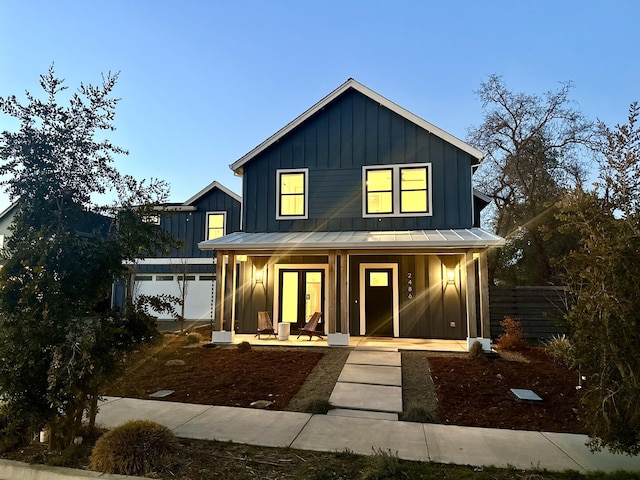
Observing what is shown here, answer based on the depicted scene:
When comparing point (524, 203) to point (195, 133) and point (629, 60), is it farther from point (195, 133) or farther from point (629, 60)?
point (195, 133)

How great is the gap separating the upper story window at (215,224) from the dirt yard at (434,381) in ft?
26.7

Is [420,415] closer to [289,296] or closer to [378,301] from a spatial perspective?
[378,301]

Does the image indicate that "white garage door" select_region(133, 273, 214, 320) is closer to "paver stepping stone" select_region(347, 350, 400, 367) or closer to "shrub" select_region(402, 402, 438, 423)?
"paver stepping stone" select_region(347, 350, 400, 367)

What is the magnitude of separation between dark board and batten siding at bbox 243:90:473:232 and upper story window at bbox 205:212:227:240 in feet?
17.8

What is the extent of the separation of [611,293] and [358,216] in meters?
8.11

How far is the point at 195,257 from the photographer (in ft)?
55.9

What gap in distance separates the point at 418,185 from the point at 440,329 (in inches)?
163

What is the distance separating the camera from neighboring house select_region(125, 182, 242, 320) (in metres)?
16.9

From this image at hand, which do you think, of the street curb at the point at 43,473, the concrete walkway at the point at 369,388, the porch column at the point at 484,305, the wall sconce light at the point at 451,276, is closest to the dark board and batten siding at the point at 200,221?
the wall sconce light at the point at 451,276

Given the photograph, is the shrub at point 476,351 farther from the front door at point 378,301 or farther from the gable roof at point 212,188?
the gable roof at point 212,188

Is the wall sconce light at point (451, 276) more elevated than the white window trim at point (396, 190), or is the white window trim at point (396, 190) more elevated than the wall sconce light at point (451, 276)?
the white window trim at point (396, 190)

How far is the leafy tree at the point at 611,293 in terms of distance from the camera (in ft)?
10.6

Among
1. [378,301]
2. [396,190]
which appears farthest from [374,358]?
[396,190]

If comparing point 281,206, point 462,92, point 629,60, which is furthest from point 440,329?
point 629,60
